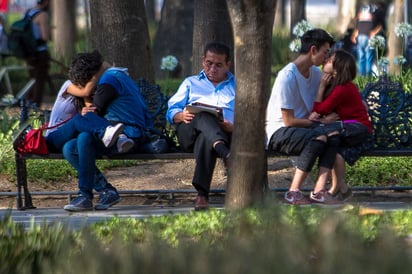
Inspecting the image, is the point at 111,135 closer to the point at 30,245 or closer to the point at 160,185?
the point at 160,185

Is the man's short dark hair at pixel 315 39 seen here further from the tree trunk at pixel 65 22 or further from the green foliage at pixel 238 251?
the tree trunk at pixel 65 22

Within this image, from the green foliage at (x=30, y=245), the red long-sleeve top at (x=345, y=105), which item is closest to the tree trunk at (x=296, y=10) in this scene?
the red long-sleeve top at (x=345, y=105)

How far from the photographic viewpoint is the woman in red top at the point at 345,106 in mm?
8711

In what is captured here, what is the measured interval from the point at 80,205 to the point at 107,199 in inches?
9.6

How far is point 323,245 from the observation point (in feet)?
14.0

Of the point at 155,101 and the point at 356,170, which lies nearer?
the point at 155,101

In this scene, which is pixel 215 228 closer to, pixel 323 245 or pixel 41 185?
pixel 323 245

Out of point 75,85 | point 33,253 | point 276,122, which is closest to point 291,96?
point 276,122

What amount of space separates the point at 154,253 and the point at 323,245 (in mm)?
670

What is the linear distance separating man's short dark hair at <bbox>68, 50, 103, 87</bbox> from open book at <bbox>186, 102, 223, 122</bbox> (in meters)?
0.87

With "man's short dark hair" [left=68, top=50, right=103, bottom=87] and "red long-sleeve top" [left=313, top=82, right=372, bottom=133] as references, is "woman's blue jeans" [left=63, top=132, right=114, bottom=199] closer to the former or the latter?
"man's short dark hair" [left=68, top=50, right=103, bottom=87]

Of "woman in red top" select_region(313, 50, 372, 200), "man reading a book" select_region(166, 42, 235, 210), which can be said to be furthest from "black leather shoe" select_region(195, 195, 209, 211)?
"woman in red top" select_region(313, 50, 372, 200)

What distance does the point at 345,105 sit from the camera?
28.9 ft

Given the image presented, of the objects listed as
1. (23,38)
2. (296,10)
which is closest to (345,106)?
(23,38)
